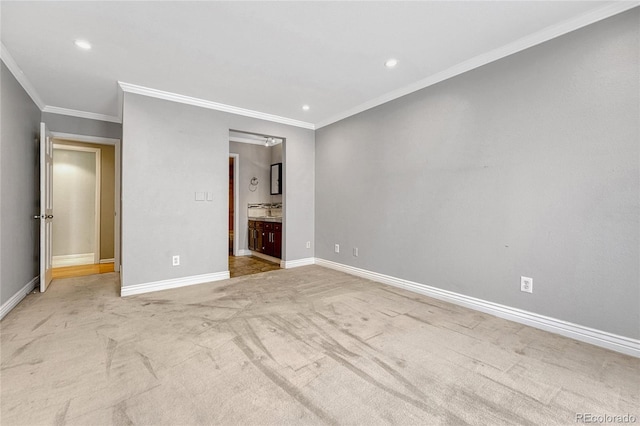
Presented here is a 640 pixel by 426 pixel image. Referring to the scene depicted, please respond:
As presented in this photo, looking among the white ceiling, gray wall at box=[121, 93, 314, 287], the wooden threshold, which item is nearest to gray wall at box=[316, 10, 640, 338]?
the white ceiling

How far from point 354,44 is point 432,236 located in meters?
2.16

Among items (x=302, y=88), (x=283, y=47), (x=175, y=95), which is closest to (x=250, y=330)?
(x=283, y=47)

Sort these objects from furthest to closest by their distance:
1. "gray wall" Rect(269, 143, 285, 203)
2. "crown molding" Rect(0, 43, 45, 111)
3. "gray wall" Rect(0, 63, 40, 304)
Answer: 1. "gray wall" Rect(269, 143, 285, 203)
2. "gray wall" Rect(0, 63, 40, 304)
3. "crown molding" Rect(0, 43, 45, 111)

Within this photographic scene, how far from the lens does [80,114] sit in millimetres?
4188

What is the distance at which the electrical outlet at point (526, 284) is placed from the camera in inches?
94.9

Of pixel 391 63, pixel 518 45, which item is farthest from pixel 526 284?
pixel 391 63

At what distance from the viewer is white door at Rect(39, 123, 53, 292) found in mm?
3346

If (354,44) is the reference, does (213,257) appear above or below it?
below

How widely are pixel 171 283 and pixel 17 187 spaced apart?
1899 mm

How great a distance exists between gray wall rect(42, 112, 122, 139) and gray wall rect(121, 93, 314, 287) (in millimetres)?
1568

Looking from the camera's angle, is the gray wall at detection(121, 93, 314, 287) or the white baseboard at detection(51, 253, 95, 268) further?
the white baseboard at detection(51, 253, 95, 268)

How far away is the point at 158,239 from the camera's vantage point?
137 inches

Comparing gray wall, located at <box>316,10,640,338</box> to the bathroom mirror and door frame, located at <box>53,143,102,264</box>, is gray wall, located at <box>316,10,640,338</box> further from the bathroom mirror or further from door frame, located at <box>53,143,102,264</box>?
door frame, located at <box>53,143,102,264</box>

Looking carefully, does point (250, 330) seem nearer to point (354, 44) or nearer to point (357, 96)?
point (354, 44)
